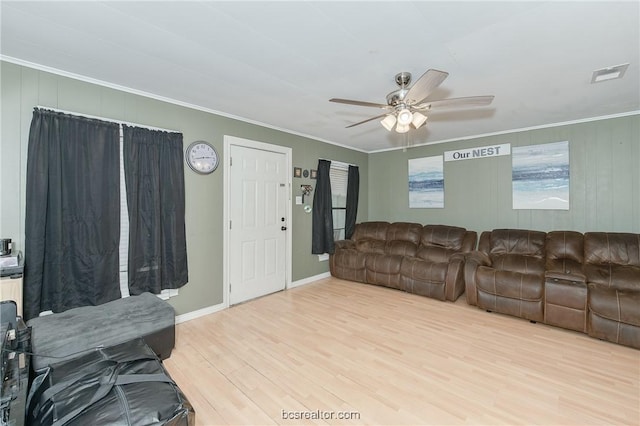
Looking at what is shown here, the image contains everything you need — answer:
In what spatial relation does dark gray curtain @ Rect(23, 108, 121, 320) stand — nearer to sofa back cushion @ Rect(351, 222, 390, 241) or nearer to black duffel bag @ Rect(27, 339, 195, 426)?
black duffel bag @ Rect(27, 339, 195, 426)

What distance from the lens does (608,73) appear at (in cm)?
238

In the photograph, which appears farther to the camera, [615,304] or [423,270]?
[423,270]

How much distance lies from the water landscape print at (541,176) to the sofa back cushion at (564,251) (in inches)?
23.7

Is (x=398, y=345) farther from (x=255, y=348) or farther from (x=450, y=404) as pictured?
(x=255, y=348)

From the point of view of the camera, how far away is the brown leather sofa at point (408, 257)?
376 cm

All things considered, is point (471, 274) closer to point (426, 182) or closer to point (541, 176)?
point (541, 176)

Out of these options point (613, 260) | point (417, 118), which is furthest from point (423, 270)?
point (417, 118)

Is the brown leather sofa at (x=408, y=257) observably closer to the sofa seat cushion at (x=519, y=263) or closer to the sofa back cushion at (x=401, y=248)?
the sofa back cushion at (x=401, y=248)

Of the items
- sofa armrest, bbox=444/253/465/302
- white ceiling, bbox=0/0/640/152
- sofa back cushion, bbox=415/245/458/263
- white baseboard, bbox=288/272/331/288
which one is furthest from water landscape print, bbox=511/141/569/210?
white baseboard, bbox=288/272/331/288

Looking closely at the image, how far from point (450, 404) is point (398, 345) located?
0.77m

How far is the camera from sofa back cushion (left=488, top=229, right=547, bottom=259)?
3592mm

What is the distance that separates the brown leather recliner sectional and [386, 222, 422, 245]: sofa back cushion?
96 cm

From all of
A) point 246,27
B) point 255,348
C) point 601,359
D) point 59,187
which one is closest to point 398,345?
point 255,348

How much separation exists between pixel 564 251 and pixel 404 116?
2.85 m
